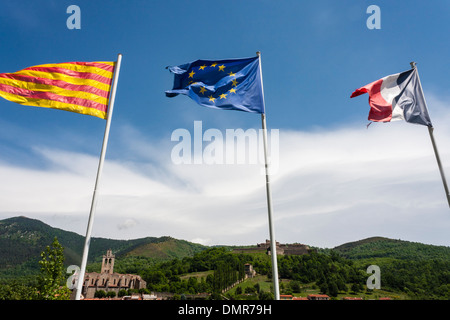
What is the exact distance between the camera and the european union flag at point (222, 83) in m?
11.8

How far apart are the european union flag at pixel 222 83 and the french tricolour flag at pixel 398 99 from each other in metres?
4.51

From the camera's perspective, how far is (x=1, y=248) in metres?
179

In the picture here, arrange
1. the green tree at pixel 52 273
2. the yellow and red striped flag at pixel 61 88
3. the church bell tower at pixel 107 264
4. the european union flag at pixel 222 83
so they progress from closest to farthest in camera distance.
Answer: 1. the yellow and red striped flag at pixel 61 88
2. the european union flag at pixel 222 83
3. the green tree at pixel 52 273
4. the church bell tower at pixel 107 264

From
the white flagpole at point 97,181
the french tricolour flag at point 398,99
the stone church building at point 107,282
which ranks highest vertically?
the french tricolour flag at point 398,99

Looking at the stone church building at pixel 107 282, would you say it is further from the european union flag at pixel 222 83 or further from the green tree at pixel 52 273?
the european union flag at pixel 222 83

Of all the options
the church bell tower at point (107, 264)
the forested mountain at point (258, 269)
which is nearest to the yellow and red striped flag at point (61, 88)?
the forested mountain at point (258, 269)

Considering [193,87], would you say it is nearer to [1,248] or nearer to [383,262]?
[383,262]

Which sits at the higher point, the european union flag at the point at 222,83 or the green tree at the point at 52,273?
the european union flag at the point at 222,83

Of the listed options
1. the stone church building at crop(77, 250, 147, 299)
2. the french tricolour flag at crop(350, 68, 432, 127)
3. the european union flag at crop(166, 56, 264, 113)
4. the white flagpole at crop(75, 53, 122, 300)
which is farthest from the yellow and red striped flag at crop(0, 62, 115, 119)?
the stone church building at crop(77, 250, 147, 299)

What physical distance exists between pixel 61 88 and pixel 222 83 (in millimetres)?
6240

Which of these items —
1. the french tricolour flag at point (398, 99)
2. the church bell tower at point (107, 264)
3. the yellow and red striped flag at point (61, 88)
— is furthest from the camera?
the church bell tower at point (107, 264)

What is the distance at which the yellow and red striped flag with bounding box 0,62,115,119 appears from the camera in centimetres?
1123

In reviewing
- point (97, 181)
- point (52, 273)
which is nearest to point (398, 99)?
point (97, 181)

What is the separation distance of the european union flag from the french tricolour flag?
14.8 ft
